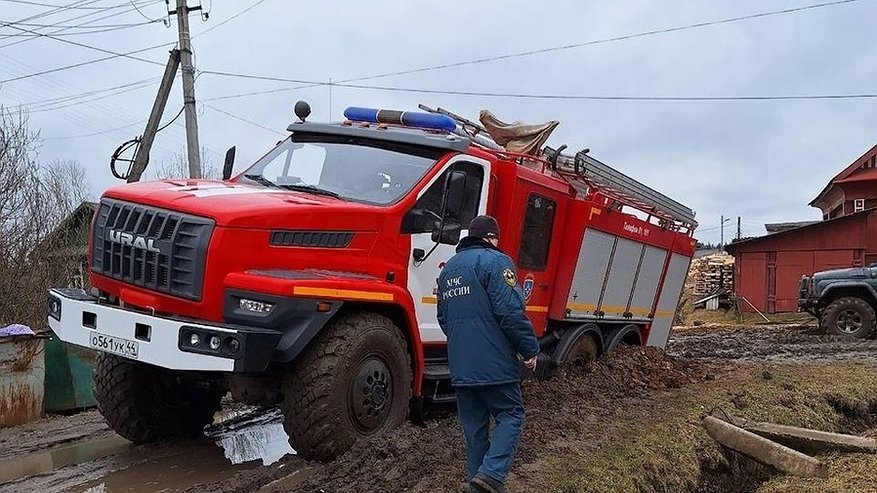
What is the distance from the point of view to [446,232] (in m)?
6.45

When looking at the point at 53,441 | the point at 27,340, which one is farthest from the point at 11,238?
the point at 53,441

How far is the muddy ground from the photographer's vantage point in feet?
16.5

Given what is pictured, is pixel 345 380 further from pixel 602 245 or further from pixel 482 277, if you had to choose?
pixel 602 245

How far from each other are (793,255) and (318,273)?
924 inches

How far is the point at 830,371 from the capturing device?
9.79 meters

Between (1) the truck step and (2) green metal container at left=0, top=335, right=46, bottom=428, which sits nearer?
(1) the truck step

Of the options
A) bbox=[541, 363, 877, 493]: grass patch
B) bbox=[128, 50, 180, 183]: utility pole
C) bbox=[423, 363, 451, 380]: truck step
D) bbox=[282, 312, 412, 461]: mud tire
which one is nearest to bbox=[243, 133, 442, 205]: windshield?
bbox=[282, 312, 412, 461]: mud tire

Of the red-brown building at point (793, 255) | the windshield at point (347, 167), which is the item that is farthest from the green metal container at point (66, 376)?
the red-brown building at point (793, 255)

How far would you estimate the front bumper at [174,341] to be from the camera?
487cm

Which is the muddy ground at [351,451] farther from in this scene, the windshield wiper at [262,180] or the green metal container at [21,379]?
the windshield wiper at [262,180]

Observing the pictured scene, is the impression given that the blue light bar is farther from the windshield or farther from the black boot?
the black boot

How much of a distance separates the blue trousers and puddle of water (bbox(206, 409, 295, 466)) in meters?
1.98

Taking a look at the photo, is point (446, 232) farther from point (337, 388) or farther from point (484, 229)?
point (484, 229)

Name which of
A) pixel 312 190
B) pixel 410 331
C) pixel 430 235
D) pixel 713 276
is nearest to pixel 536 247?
pixel 430 235
